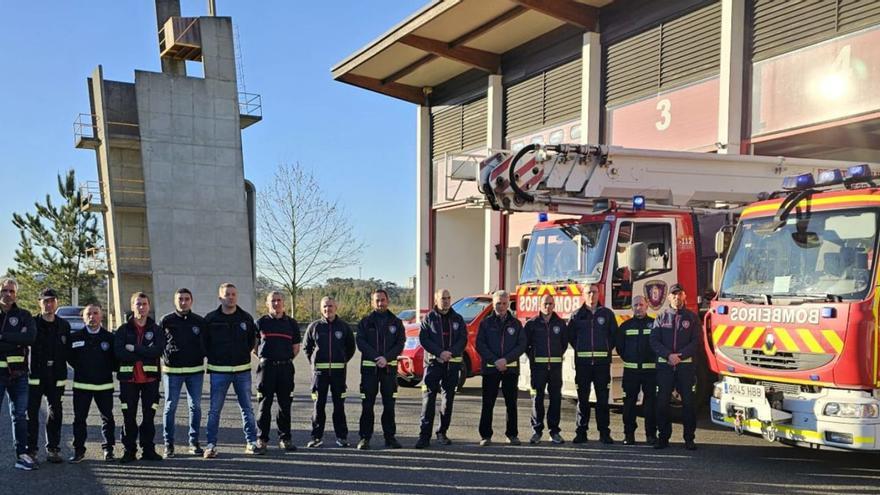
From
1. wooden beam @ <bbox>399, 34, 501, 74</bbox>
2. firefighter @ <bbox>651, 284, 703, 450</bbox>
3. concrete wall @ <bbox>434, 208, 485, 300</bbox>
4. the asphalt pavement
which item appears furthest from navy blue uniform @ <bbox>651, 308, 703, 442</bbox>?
concrete wall @ <bbox>434, 208, 485, 300</bbox>

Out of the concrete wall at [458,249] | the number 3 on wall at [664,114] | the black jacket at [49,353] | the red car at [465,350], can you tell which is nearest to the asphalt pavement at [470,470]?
the black jacket at [49,353]

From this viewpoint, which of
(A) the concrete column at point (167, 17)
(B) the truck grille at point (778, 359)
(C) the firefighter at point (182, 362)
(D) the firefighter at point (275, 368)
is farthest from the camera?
(A) the concrete column at point (167, 17)

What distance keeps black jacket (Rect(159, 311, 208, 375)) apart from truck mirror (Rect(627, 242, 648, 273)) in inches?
193

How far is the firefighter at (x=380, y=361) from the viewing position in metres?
8.23

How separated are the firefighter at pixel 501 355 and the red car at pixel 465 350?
9.38ft

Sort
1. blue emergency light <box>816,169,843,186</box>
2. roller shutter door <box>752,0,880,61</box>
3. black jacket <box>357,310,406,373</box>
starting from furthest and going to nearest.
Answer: roller shutter door <box>752,0,880,61</box>
black jacket <box>357,310,406,373</box>
blue emergency light <box>816,169,843,186</box>

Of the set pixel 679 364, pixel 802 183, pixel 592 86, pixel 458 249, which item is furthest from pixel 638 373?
pixel 458 249

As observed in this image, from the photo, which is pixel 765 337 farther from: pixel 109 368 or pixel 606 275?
pixel 109 368

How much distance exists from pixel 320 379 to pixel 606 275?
3.68 m

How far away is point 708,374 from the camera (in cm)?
921

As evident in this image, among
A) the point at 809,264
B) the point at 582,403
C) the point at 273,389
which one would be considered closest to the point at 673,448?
the point at 582,403

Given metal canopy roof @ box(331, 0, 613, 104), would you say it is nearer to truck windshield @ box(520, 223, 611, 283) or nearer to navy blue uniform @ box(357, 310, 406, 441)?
truck windshield @ box(520, 223, 611, 283)

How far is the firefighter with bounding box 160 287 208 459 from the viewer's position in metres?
7.69

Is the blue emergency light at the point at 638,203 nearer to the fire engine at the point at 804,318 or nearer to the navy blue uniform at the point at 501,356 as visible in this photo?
the fire engine at the point at 804,318
